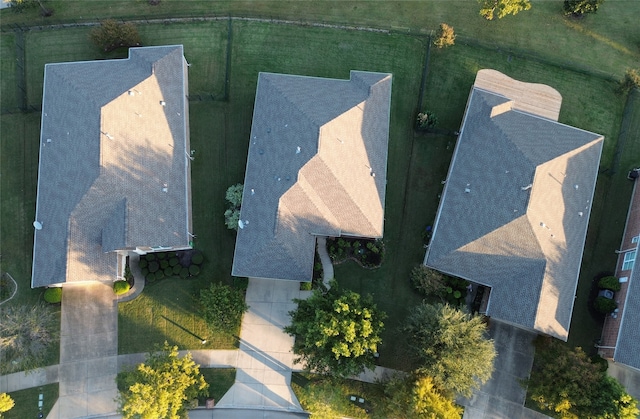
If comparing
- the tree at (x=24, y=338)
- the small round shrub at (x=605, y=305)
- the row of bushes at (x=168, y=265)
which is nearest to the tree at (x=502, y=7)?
the small round shrub at (x=605, y=305)

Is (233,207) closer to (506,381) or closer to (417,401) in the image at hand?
(417,401)

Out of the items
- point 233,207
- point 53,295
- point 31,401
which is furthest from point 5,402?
point 233,207

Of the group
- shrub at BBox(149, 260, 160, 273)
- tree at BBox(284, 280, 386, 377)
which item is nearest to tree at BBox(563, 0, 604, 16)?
tree at BBox(284, 280, 386, 377)

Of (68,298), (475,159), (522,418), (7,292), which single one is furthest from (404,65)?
(7,292)

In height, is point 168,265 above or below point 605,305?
below

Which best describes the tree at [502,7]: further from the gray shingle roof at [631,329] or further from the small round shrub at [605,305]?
the small round shrub at [605,305]
